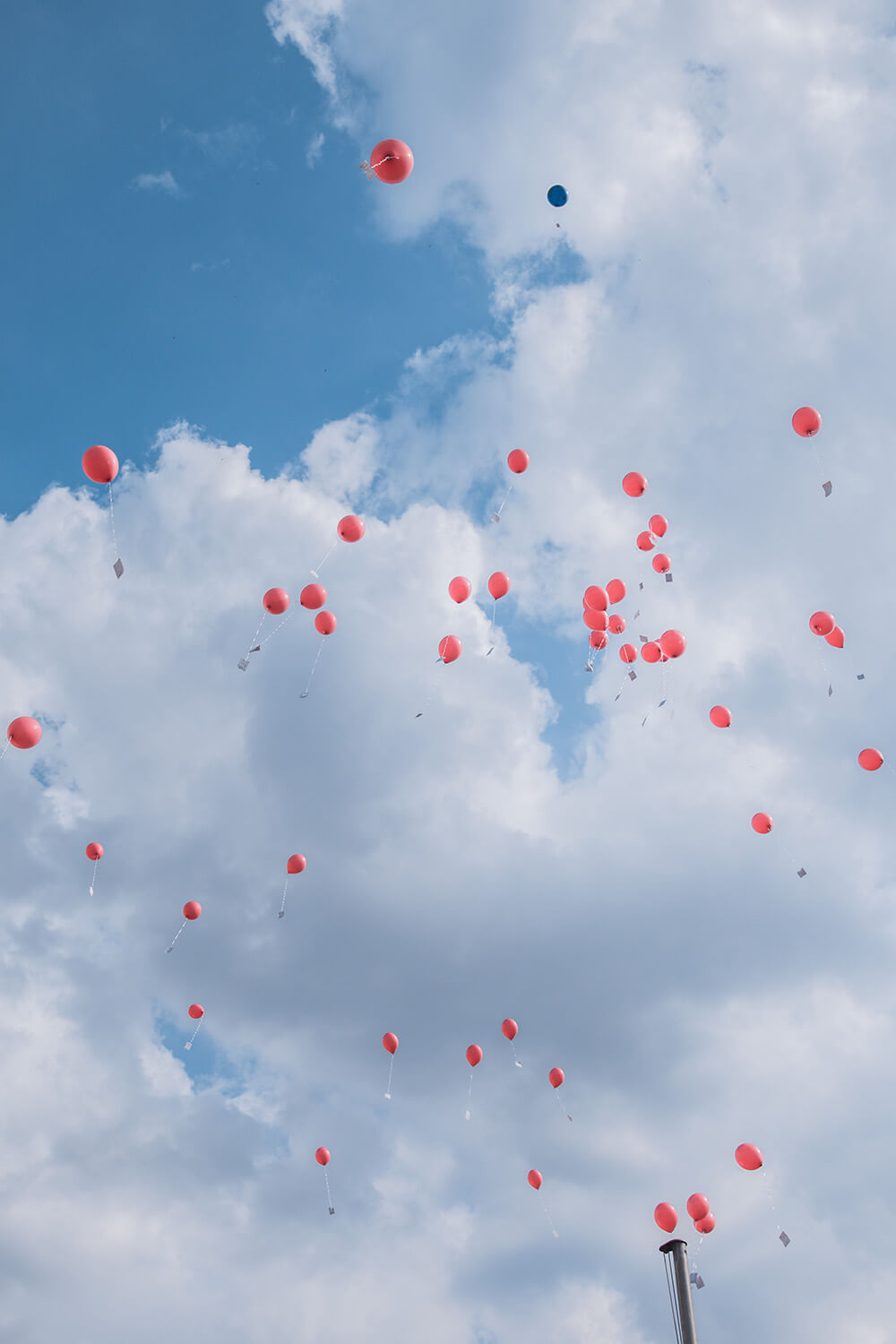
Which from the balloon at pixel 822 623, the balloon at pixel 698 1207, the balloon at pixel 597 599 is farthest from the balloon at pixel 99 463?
the balloon at pixel 698 1207

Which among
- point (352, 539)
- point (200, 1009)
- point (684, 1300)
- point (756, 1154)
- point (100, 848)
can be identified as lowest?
point (684, 1300)

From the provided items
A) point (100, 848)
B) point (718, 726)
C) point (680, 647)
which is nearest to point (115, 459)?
point (100, 848)

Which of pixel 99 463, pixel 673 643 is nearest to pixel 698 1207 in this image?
pixel 673 643

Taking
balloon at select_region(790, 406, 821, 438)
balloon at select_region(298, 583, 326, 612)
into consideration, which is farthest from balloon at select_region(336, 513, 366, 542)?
balloon at select_region(790, 406, 821, 438)

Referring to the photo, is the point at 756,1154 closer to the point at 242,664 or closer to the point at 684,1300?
the point at 684,1300

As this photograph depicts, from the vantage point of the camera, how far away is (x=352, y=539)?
14312mm

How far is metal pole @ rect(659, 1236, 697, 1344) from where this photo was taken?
11.8 metres

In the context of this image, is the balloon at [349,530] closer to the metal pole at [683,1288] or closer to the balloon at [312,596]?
the balloon at [312,596]

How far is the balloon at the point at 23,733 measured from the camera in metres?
13.1

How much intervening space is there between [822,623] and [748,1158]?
28.5ft

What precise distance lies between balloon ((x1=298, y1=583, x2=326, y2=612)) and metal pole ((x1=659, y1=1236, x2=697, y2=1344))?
10.9 m

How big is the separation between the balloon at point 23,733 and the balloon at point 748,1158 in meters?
12.7

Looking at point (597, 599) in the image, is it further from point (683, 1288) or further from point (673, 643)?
point (683, 1288)

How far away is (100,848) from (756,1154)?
12435 mm
